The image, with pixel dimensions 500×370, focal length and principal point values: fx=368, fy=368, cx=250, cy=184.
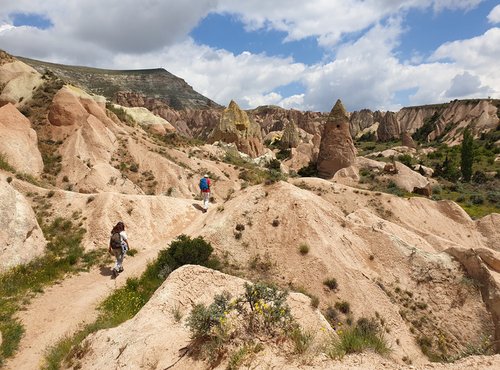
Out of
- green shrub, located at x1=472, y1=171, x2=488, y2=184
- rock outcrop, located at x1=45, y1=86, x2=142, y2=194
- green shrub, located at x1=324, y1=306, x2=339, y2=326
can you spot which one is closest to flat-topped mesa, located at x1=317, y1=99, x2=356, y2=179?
green shrub, located at x1=472, y1=171, x2=488, y2=184

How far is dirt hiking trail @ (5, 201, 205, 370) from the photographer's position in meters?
9.25

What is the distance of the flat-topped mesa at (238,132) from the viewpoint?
205ft

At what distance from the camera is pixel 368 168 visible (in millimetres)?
→ 48031

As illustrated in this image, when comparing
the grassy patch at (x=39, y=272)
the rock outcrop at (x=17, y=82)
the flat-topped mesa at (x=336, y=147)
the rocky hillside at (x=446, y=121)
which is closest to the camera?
the grassy patch at (x=39, y=272)

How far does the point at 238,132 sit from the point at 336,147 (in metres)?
20.7

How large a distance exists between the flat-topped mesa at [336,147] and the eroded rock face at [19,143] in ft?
107

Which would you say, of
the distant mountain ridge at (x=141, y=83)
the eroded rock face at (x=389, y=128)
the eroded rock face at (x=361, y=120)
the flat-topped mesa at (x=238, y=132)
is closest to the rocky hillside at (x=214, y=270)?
the flat-topped mesa at (x=238, y=132)

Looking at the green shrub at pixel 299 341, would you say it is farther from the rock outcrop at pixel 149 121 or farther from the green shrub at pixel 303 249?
the rock outcrop at pixel 149 121

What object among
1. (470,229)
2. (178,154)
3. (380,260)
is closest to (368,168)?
(470,229)

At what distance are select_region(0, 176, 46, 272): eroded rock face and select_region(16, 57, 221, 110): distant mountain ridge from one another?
447 ft

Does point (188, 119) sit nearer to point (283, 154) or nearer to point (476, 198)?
point (283, 154)

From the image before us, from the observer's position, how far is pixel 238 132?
62.9m

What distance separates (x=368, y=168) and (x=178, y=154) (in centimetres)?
2489

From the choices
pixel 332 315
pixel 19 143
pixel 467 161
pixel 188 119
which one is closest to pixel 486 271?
pixel 332 315
